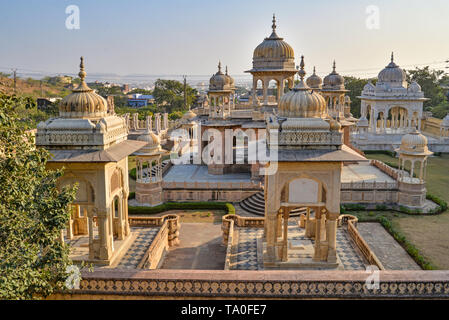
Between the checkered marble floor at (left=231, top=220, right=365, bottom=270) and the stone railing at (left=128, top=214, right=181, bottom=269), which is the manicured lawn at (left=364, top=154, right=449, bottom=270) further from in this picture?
the stone railing at (left=128, top=214, right=181, bottom=269)

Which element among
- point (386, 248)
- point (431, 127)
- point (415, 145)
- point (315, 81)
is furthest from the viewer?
point (431, 127)

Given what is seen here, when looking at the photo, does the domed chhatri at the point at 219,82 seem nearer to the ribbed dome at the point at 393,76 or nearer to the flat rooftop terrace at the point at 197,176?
the flat rooftop terrace at the point at 197,176

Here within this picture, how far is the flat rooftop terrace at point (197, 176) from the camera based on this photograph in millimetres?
24766

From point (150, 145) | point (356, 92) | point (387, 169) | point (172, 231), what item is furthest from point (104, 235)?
point (356, 92)

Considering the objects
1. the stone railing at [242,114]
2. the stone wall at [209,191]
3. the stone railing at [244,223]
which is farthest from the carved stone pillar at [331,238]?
the stone railing at [242,114]

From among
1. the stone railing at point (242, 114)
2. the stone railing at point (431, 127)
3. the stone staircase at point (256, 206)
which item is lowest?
the stone staircase at point (256, 206)

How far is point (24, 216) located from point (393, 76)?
41.3 meters

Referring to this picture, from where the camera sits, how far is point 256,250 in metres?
13.4

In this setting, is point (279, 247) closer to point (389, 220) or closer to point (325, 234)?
point (325, 234)

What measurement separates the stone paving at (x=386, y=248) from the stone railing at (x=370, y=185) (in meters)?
3.39

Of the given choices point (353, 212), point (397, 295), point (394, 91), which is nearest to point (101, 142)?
point (397, 295)

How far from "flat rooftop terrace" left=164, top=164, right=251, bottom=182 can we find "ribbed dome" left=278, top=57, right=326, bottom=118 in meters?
12.8

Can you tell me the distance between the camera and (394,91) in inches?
1580

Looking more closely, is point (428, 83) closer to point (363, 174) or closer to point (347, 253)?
point (363, 174)
